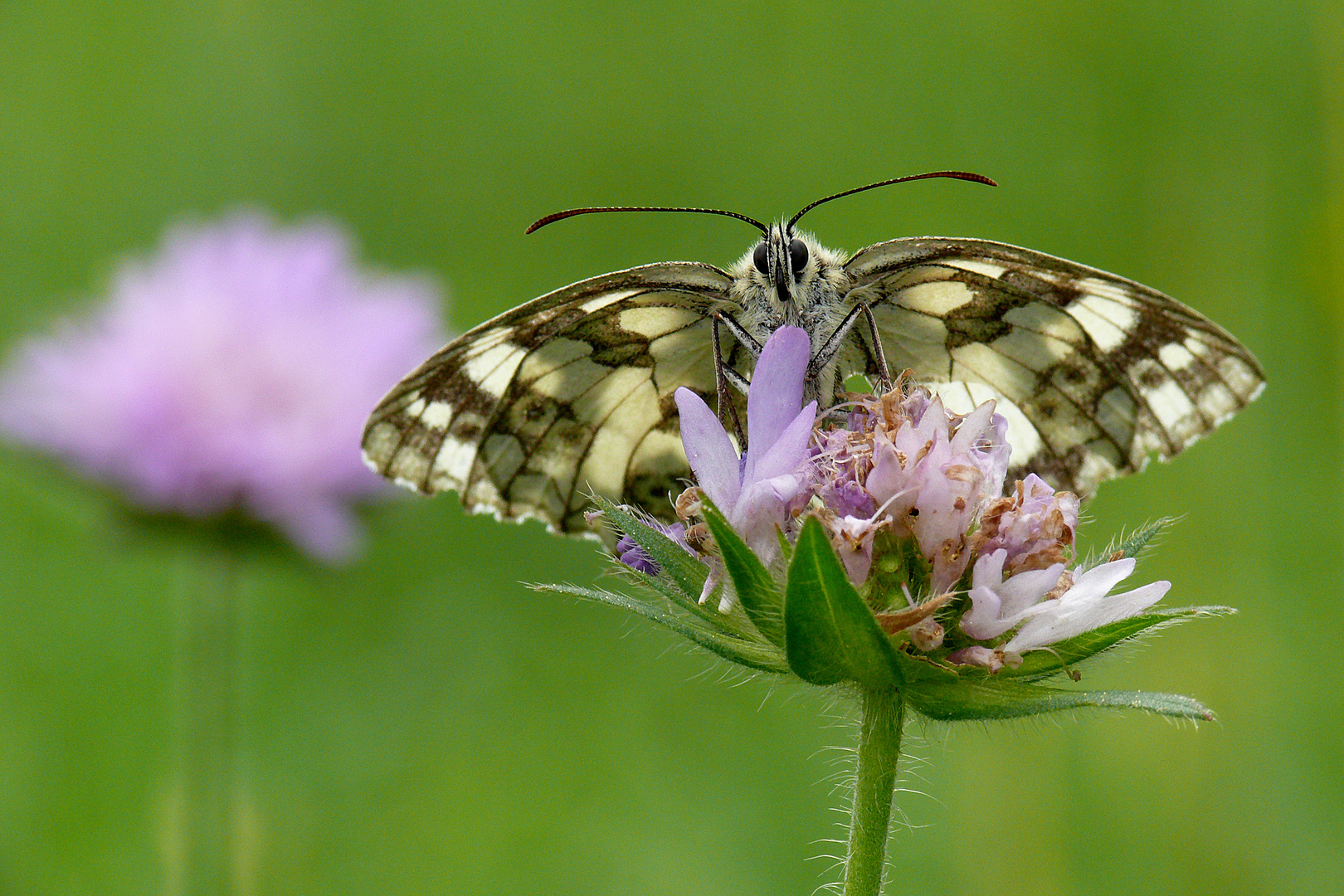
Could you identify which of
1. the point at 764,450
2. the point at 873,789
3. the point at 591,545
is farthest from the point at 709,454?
the point at 591,545

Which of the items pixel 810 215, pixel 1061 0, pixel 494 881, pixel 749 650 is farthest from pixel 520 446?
pixel 1061 0

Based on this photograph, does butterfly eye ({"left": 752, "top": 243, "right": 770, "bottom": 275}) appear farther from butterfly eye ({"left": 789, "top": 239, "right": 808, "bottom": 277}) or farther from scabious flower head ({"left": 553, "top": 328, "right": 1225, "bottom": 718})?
scabious flower head ({"left": 553, "top": 328, "right": 1225, "bottom": 718})

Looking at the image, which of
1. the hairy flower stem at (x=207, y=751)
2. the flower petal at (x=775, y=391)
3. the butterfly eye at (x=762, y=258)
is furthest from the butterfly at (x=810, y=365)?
the hairy flower stem at (x=207, y=751)

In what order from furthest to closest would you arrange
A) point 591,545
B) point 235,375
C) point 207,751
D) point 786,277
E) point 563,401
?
point 591,545 < point 235,375 < point 207,751 < point 563,401 < point 786,277

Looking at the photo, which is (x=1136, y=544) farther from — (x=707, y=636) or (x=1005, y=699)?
(x=707, y=636)

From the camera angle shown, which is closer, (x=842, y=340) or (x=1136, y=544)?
(x=1136, y=544)

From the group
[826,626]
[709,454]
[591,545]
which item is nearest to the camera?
[826,626]

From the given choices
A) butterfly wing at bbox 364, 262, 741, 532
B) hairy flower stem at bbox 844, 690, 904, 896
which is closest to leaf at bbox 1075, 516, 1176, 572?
hairy flower stem at bbox 844, 690, 904, 896
